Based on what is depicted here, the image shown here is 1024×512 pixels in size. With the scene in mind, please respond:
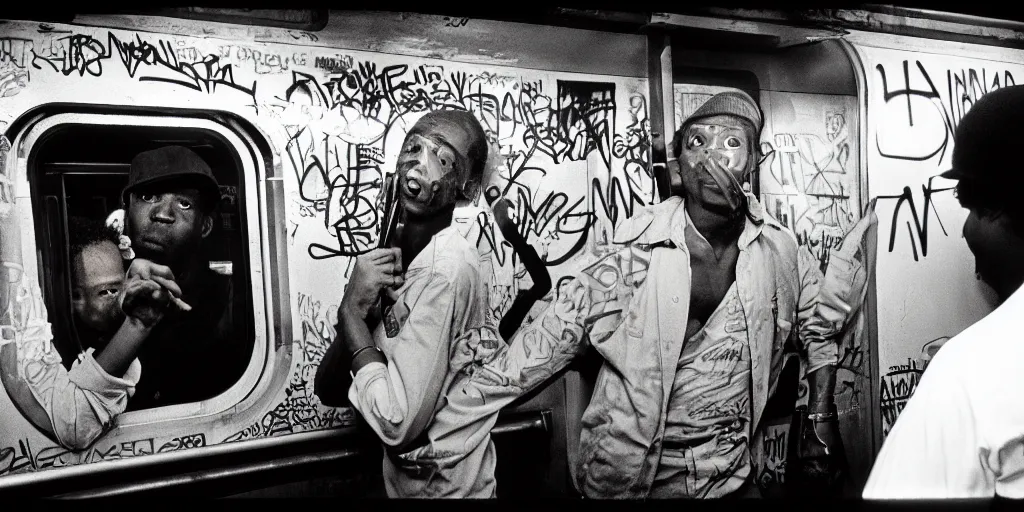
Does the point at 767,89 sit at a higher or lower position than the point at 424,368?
higher

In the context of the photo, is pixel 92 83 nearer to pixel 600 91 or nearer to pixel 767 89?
pixel 600 91

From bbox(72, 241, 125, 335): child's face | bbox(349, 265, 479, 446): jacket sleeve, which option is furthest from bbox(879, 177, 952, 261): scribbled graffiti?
bbox(72, 241, 125, 335): child's face

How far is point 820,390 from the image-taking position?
4297 millimetres

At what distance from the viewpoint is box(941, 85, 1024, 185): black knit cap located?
377 cm

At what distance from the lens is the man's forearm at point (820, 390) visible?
4.28 metres

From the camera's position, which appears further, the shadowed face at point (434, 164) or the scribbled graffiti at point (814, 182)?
the scribbled graffiti at point (814, 182)

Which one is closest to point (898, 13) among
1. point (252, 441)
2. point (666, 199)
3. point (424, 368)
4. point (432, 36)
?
point (666, 199)

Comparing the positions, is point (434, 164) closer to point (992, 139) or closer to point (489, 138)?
point (489, 138)

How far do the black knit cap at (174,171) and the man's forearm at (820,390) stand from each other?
11.4 feet

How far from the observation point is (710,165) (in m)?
4.11

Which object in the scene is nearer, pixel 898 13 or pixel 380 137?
pixel 380 137

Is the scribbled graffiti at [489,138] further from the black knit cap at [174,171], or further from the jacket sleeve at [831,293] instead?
the jacket sleeve at [831,293]

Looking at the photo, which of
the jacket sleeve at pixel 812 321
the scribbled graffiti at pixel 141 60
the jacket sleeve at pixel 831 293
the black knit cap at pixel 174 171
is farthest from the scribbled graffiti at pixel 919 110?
the black knit cap at pixel 174 171

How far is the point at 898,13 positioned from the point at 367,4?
3244 millimetres
